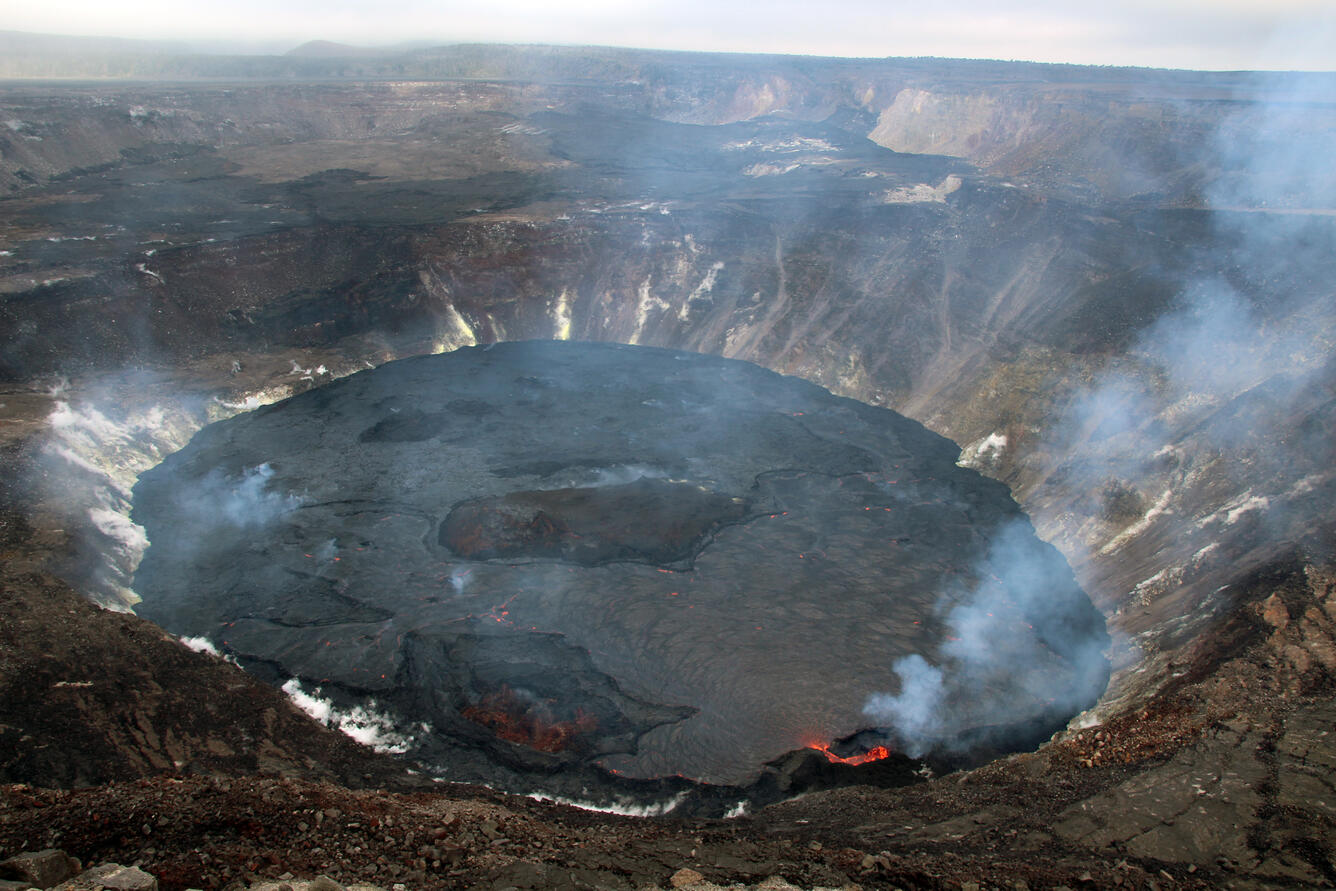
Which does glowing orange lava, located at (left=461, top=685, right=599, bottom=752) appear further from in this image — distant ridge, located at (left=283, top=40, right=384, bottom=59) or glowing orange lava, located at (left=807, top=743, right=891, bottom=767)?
distant ridge, located at (left=283, top=40, right=384, bottom=59)

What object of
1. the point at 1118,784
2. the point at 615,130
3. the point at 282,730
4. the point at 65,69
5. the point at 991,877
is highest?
the point at 65,69

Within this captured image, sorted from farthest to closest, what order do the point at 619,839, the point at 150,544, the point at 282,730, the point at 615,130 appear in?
the point at 615,130
the point at 150,544
the point at 282,730
the point at 619,839

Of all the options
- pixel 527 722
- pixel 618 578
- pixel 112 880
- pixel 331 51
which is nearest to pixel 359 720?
pixel 527 722

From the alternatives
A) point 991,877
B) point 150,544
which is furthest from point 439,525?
point 991,877

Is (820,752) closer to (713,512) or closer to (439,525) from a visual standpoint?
(713,512)

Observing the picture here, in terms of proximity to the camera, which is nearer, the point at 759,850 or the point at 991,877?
the point at 991,877

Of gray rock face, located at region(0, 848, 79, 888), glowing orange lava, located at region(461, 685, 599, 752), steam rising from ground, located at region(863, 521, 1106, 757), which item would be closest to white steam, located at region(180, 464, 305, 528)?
glowing orange lava, located at region(461, 685, 599, 752)

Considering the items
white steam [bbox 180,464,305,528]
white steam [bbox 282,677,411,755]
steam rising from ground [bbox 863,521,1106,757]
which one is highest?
white steam [bbox 180,464,305,528]
